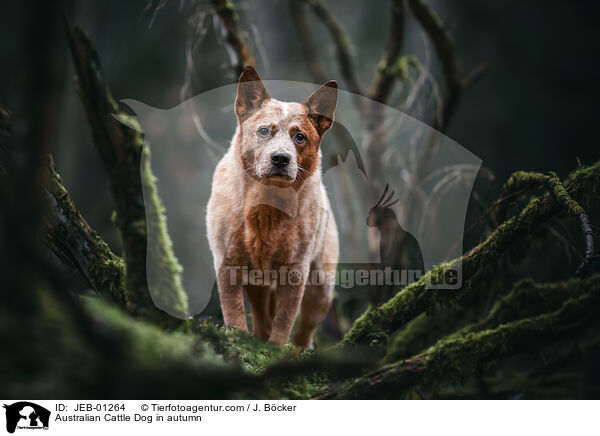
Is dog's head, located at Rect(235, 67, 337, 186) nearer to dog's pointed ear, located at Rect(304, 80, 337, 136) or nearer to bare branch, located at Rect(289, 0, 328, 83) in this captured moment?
dog's pointed ear, located at Rect(304, 80, 337, 136)

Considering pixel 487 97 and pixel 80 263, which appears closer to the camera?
pixel 80 263

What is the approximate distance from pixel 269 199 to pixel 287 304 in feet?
2.76

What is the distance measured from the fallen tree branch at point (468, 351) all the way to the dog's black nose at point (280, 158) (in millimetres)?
1538

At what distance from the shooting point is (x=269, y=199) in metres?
3.11

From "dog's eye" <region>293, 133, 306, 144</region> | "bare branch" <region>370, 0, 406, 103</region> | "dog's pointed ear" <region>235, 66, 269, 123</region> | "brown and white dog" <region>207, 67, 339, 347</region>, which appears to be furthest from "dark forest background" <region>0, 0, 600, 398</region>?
"dog's eye" <region>293, 133, 306, 144</region>

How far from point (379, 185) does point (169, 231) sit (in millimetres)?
3345

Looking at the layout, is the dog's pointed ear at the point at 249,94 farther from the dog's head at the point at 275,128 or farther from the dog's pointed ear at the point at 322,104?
the dog's pointed ear at the point at 322,104

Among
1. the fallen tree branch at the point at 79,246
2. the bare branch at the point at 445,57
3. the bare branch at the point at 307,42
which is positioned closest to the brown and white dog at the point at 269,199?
the fallen tree branch at the point at 79,246

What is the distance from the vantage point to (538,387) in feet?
13.7

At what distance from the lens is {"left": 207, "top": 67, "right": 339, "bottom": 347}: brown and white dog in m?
2.89

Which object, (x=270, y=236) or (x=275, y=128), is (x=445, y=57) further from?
(x=270, y=236)

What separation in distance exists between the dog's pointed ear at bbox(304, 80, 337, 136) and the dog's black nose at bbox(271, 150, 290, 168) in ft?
1.36

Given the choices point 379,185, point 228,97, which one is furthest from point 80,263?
point 379,185

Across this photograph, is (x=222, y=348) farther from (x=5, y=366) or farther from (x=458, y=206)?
(x=458, y=206)
